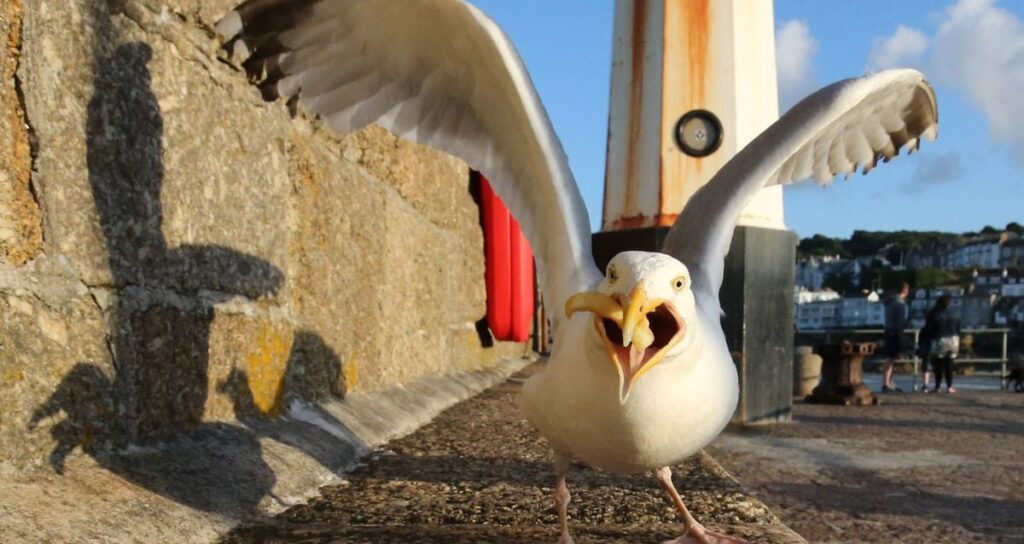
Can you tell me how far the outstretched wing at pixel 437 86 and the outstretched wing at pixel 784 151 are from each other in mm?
271

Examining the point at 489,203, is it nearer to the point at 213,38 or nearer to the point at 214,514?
the point at 213,38

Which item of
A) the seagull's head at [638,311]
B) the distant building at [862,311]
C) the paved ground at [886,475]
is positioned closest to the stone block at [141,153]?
the seagull's head at [638,311]

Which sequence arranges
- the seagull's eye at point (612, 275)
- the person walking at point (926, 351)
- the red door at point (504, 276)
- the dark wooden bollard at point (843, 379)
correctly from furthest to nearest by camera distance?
the person walking at point (926, 351) < the dark wooden bollard at point (843, 379) < the red door at point (504, 276) < the seagull's eye at point (612, 275)

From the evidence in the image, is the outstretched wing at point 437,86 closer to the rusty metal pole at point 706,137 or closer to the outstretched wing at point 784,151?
the outstretched wing at point 784,151

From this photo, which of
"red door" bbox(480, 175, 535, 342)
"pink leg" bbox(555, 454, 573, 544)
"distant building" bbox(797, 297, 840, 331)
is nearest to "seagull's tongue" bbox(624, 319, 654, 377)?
"pink leg" bbox(555, 454, 573, 544)

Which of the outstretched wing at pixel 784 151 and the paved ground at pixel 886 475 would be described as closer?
the outstretched wing at pixel 784 151

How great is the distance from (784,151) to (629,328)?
93cm

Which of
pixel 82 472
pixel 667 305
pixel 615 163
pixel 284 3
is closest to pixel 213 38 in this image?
pixel 284 3

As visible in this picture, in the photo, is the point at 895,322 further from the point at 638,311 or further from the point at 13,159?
the point at 13,159

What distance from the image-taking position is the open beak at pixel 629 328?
1279mm

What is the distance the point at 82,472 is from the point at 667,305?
0.94m

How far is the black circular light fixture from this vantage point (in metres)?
4.10

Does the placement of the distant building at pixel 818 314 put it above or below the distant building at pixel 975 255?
below

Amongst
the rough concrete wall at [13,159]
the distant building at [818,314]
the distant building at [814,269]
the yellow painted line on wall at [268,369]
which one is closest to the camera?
the rough concrete wall at [13,159]
